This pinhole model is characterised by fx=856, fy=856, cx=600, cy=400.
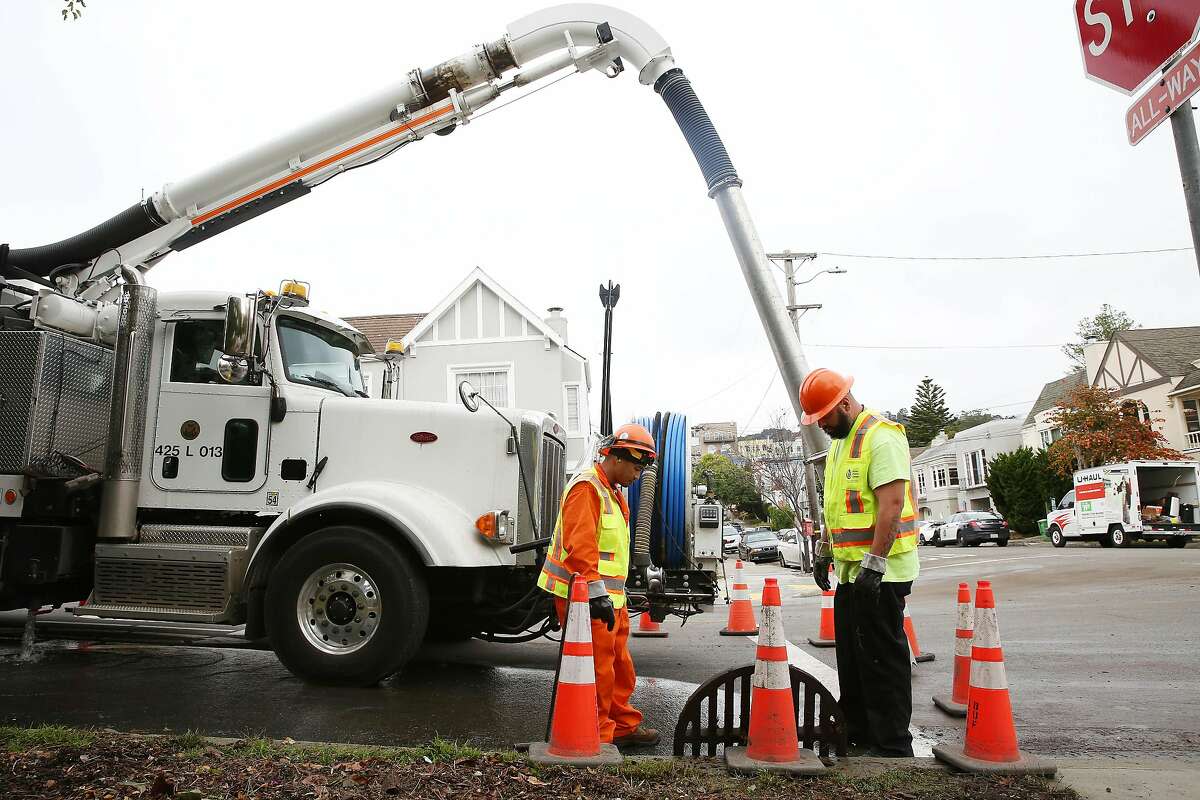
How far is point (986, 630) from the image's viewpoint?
3.74 m

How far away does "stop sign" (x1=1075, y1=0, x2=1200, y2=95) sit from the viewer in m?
2.51

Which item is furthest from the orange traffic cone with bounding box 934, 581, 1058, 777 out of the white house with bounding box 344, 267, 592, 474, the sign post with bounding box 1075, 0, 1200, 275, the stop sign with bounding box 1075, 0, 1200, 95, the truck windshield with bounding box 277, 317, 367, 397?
the white house with bounding box 344, 267, 592, 474

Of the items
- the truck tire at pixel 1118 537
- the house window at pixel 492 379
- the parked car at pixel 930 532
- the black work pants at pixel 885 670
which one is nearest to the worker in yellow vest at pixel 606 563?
the black work pants at pixel 885 670

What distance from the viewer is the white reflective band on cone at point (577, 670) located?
12.4ft

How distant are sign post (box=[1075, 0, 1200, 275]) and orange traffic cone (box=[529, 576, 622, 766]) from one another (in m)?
2.66

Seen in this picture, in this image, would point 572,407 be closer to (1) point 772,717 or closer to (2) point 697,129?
(2) point 697,129

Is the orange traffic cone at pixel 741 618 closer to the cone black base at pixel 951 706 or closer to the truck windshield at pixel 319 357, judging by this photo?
the cone black base at pixel 951 706

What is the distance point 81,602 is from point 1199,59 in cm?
705

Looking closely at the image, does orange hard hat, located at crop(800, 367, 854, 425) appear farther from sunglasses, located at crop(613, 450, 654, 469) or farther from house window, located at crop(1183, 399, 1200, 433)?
house window, located at crop(1183, 399, 1200, 433)

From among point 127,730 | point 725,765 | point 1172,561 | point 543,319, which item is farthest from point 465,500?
point 543,319

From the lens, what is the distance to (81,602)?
244 inches

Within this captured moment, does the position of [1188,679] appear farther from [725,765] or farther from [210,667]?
[210,667]

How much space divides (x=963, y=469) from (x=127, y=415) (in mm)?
59213

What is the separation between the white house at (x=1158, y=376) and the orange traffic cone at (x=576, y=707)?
114ft
